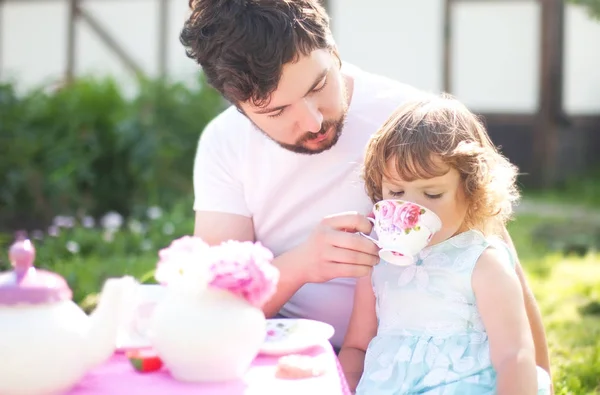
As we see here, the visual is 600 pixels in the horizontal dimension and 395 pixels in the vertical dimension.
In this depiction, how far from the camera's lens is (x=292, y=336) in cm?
201

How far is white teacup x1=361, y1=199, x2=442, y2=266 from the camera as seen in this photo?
204 cm

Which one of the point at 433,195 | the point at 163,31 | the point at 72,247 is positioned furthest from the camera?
the point at 163,31

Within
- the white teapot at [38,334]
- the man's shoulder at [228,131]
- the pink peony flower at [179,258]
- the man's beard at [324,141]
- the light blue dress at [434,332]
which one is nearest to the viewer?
the white teapot at [38,334]

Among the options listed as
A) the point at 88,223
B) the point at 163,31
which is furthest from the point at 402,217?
the point at 163,31

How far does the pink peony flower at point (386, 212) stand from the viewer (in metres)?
2.05

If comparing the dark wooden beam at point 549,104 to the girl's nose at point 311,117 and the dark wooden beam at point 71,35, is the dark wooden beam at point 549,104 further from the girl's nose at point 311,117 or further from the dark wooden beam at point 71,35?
the girl's nose at point 311,117

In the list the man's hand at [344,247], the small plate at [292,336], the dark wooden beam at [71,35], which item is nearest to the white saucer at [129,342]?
the small plate at [292,336]

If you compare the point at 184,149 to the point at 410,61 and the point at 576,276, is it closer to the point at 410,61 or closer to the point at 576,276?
the point at 576,276

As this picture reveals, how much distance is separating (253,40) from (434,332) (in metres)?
0.84

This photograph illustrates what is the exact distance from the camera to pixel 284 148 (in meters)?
2.75

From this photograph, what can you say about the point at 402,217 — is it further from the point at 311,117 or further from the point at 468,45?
the point at 468,45

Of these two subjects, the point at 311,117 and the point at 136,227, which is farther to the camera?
the point at 136,227

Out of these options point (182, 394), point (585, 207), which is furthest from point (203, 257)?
point (585, 207)

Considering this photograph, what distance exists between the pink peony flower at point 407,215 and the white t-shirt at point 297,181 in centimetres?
69
